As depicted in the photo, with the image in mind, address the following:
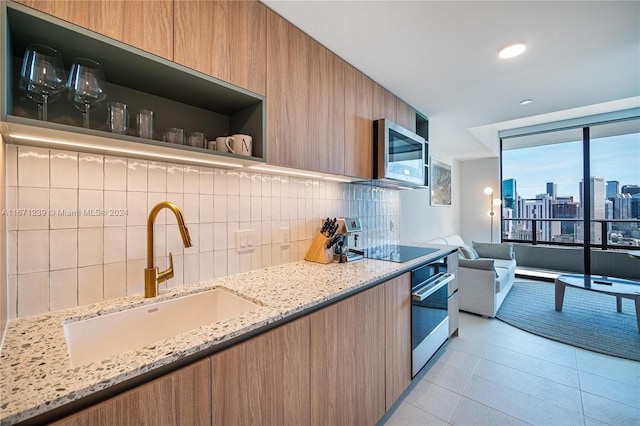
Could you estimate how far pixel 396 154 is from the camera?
2137 millimetres

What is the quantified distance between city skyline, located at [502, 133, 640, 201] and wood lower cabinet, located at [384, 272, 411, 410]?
16.3ft

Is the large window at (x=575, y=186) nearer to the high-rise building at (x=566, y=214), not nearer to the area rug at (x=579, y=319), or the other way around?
the high-rise building at (x=566, y=214)

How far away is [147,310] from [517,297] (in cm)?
443

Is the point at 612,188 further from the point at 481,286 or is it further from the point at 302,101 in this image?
the point at 302,101

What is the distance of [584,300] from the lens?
359 centimetres

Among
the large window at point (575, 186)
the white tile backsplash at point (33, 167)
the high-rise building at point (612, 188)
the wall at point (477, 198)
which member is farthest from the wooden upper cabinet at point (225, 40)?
the high-rise building at point (612, 188)

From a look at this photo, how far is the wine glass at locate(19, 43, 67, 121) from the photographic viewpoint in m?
0.81

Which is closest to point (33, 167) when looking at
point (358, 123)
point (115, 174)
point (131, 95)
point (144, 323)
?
point (115, 174)

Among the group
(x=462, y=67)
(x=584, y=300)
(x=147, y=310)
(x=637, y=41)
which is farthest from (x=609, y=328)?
(x=147, y=310)

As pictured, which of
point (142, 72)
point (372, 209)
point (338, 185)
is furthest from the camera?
point (372, 209)

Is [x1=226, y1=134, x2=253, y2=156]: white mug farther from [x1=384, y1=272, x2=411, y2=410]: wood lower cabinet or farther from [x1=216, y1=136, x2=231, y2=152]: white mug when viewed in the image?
[x1=384, y1=272, x2=411, y2=410]: wood lower cabinet

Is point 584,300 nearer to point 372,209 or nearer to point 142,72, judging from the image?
point 372,209

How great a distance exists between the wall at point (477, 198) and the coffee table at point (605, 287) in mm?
2269

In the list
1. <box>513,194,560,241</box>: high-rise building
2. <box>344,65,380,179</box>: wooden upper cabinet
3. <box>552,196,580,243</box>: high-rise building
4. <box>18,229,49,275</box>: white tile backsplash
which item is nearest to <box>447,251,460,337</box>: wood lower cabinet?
<box>344,65,380,179</box>: wooden upper cabinet
